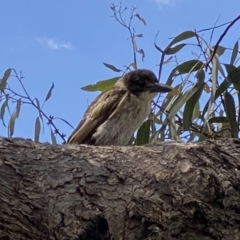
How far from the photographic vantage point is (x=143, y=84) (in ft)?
15.6

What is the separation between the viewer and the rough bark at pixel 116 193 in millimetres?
2244

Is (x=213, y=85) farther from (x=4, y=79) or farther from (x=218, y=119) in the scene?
(x=4, y=79)

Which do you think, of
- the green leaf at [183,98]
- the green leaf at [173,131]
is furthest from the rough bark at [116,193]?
the green leaf at [173,131]

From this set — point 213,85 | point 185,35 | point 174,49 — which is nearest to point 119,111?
point 174,49

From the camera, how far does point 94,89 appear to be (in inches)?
Answer: 187

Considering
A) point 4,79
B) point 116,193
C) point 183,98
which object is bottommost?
point 116,193

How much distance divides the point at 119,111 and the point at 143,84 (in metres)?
0.41

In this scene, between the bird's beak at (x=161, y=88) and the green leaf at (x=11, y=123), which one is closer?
the bird's beak at (x=161, y=88)

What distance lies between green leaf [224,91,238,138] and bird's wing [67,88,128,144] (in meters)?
0.71

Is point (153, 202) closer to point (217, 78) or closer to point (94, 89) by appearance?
point (217, 78)

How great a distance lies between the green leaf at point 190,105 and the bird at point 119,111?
0.42 meters

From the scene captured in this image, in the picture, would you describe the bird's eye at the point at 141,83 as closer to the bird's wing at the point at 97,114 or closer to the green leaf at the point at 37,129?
the bird's wing at the point at 97,114

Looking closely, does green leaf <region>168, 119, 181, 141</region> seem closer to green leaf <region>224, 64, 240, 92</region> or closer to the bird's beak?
the bird's beak

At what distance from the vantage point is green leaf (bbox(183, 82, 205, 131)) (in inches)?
157
